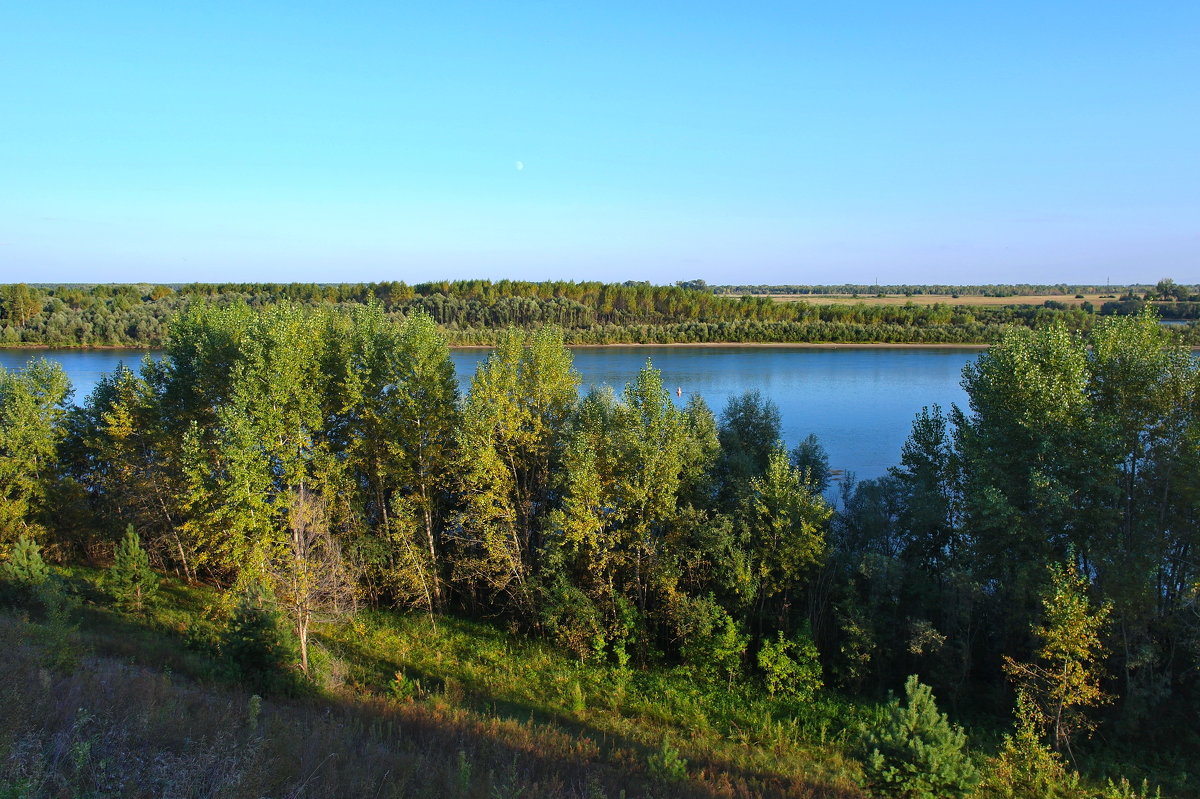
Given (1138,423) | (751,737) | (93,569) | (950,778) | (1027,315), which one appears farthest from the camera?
(1027,315)

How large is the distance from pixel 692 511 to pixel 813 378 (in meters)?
39.0

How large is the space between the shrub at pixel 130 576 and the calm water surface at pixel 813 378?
52.6 feet

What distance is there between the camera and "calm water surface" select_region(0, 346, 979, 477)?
32.2 meters

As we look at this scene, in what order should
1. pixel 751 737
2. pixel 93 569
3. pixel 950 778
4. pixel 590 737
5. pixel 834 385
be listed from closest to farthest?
pixel 950 778
pixel 590 737
pixel 751 737
pixel 93 569
pixel 834 385

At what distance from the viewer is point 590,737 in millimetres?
10875

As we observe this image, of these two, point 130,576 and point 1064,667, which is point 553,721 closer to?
point 1064,667

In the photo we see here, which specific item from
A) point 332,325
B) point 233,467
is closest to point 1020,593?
point 233,467

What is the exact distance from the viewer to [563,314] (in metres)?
78.4

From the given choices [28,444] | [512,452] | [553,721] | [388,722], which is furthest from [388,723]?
[28,444]

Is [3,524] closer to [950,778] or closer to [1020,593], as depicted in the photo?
[950,778]

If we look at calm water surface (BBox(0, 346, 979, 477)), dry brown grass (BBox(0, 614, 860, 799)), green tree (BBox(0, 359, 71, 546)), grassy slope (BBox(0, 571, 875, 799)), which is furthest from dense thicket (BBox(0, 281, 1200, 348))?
dry brown grass (BBox(0, 614, 860, 799))

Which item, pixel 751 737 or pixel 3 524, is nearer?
pixel 751 737

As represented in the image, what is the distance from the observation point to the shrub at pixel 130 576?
48.2ft

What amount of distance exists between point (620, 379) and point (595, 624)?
2988 cm
